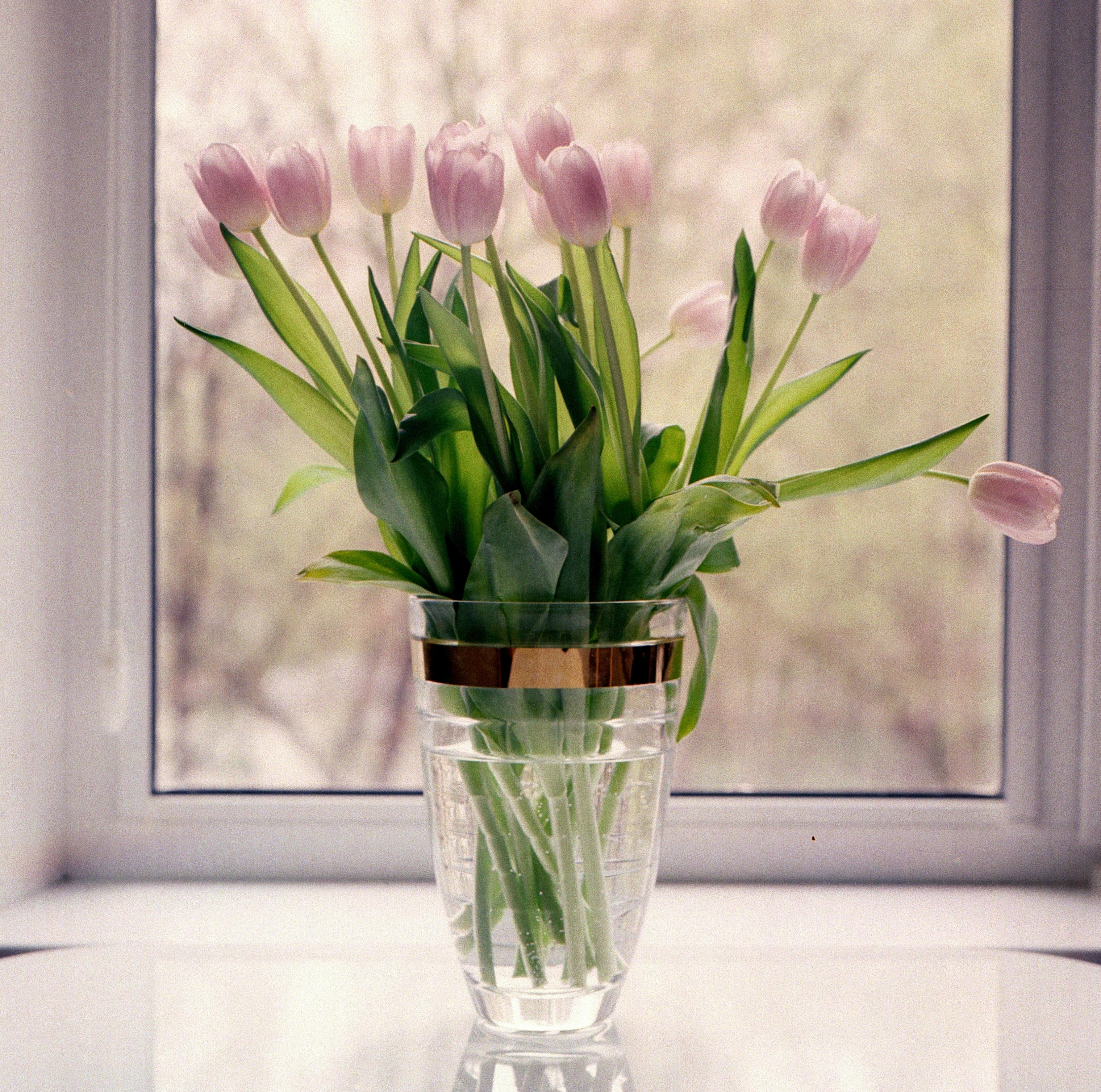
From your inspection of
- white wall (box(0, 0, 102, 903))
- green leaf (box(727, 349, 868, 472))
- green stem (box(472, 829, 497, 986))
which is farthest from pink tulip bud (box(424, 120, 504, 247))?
white wall (box(0, 0, 102, 903))

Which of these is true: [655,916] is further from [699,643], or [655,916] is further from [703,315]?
[703,315]

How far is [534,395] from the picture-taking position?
2.04 feet

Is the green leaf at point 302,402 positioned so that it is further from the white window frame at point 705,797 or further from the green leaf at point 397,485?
the white window frame at point 705,797

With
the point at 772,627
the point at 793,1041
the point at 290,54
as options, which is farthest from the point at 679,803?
the point at 290,54

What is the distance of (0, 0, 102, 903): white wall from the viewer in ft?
2.82

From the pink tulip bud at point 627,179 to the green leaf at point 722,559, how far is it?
0.20 m

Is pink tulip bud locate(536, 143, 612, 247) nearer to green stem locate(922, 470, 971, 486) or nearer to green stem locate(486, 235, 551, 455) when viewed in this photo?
green stem locate(486, 235, 551, 455)

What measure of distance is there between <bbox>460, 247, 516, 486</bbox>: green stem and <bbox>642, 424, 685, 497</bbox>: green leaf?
102 millimetres

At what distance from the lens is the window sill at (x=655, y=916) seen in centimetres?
83

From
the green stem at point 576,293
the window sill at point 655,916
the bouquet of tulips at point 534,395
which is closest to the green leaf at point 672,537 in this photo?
the bouquet of tulips at point 534,395

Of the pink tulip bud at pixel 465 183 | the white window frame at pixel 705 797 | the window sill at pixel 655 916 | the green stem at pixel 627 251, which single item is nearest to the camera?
the pink tulip bud at pixel 465 183

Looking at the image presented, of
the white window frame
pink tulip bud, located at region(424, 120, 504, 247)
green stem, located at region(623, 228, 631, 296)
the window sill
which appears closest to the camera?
pink tulip bud, located at region(424, 120, 504, 247)

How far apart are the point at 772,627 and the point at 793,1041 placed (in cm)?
39

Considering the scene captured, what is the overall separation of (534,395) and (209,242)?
0.21m
